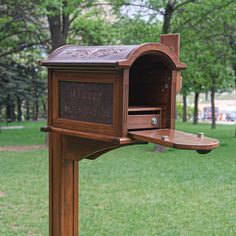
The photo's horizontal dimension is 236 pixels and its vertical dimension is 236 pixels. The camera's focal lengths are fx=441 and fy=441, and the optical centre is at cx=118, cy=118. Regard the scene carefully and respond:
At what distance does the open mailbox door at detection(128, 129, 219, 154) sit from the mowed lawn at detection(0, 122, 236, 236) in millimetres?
2482

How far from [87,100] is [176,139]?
26.1 inches

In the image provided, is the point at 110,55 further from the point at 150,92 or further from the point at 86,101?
the point at 150,92

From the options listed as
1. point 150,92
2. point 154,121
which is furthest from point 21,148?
point 154,121

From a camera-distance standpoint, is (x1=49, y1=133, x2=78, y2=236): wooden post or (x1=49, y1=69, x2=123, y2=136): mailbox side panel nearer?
(x1=49, y1=69, x2=123, y2=136): mailbox side panel

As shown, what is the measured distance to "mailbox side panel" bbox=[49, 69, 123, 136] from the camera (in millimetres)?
2467

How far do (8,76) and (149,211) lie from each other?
13.0 meters

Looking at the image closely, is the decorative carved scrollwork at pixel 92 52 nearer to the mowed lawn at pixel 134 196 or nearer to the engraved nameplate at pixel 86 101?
the engraved nameplate at pixel 86 101

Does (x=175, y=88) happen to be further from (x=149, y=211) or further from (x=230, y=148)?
(x=230, y=148)

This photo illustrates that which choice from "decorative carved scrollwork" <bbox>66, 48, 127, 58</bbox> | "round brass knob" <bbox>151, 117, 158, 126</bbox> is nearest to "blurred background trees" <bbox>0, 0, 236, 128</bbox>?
"decorative carved scrollwork" <bbox>66, 48, 127, 58</bbox>

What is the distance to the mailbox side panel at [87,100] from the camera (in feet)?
8.09

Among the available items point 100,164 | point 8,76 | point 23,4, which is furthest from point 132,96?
point 8,76

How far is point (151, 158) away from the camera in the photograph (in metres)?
9.94

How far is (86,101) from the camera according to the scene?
2.70 meters

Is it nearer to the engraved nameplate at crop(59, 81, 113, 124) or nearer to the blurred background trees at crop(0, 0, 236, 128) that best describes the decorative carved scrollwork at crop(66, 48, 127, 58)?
the engraved nameplate at crop(59, 81, 113, 124)
